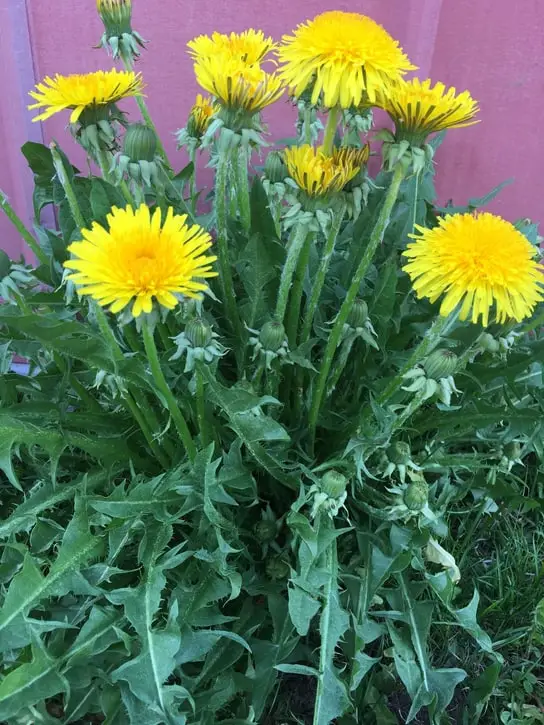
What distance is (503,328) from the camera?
125 centimetres

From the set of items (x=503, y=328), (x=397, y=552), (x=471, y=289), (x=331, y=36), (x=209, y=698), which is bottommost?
(x=209, y=698)

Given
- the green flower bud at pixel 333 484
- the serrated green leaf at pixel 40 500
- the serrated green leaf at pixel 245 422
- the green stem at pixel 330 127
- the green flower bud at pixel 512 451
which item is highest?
the green stem at pixel 330 127

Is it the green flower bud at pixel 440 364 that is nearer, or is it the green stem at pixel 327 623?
the green flower bud at pixel 440 364

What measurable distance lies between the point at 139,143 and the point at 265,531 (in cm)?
95

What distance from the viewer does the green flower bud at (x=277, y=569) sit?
151cm

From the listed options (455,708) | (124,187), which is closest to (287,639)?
(455,708)

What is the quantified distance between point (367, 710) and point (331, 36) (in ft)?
4.87

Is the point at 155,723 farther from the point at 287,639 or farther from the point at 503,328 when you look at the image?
the point at 503,328

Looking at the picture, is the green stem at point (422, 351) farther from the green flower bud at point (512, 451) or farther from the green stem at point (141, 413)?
the green stem at point (141, 413)

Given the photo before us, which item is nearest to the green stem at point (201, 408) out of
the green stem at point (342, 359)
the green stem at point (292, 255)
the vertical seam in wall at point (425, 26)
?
the green stem at point (292, 255)

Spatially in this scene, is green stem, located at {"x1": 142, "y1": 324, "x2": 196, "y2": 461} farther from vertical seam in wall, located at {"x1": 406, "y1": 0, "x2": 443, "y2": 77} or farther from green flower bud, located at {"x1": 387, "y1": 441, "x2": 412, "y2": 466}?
vertical seam in wall, located at {"x1": 406, "y1": 0, "x2": 443, "y2": 77}

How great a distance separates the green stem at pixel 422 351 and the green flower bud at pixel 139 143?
631 mm

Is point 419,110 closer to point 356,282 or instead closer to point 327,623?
point 356,282

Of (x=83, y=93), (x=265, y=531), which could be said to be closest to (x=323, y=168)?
(x=83, y=93)
